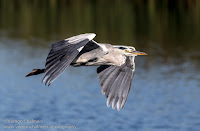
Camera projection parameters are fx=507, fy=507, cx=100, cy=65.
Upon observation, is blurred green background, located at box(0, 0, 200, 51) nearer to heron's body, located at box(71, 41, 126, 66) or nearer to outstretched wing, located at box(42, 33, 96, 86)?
heron's body, located at box(71, 41, 126, 66)

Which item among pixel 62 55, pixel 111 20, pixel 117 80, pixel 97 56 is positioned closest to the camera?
pixel 62 55

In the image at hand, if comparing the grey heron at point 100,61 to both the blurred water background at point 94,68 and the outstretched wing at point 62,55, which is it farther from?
the blurred water background at point 94,68

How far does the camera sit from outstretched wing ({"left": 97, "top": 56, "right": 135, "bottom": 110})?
282 inches

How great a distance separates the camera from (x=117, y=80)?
7.29 metres

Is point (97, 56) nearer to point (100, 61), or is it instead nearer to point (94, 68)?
point (100, 61)

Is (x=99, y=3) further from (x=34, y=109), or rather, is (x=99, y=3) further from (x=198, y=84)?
(x=34, y=109)

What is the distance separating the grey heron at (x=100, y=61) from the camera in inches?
235

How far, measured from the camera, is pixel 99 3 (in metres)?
28.6

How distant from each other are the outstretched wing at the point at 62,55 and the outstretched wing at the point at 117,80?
1144 millimetres

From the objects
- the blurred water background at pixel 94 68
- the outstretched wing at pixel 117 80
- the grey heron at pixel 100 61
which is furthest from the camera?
the blurred water background at pixel 94 68

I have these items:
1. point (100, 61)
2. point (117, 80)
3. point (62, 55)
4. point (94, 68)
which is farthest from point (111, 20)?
point (62, 55)

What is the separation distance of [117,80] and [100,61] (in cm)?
60

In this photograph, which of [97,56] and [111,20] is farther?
[111,20]

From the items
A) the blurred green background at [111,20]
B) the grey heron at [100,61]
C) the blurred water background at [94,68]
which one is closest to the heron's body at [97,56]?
the grey heron at [100,61]
